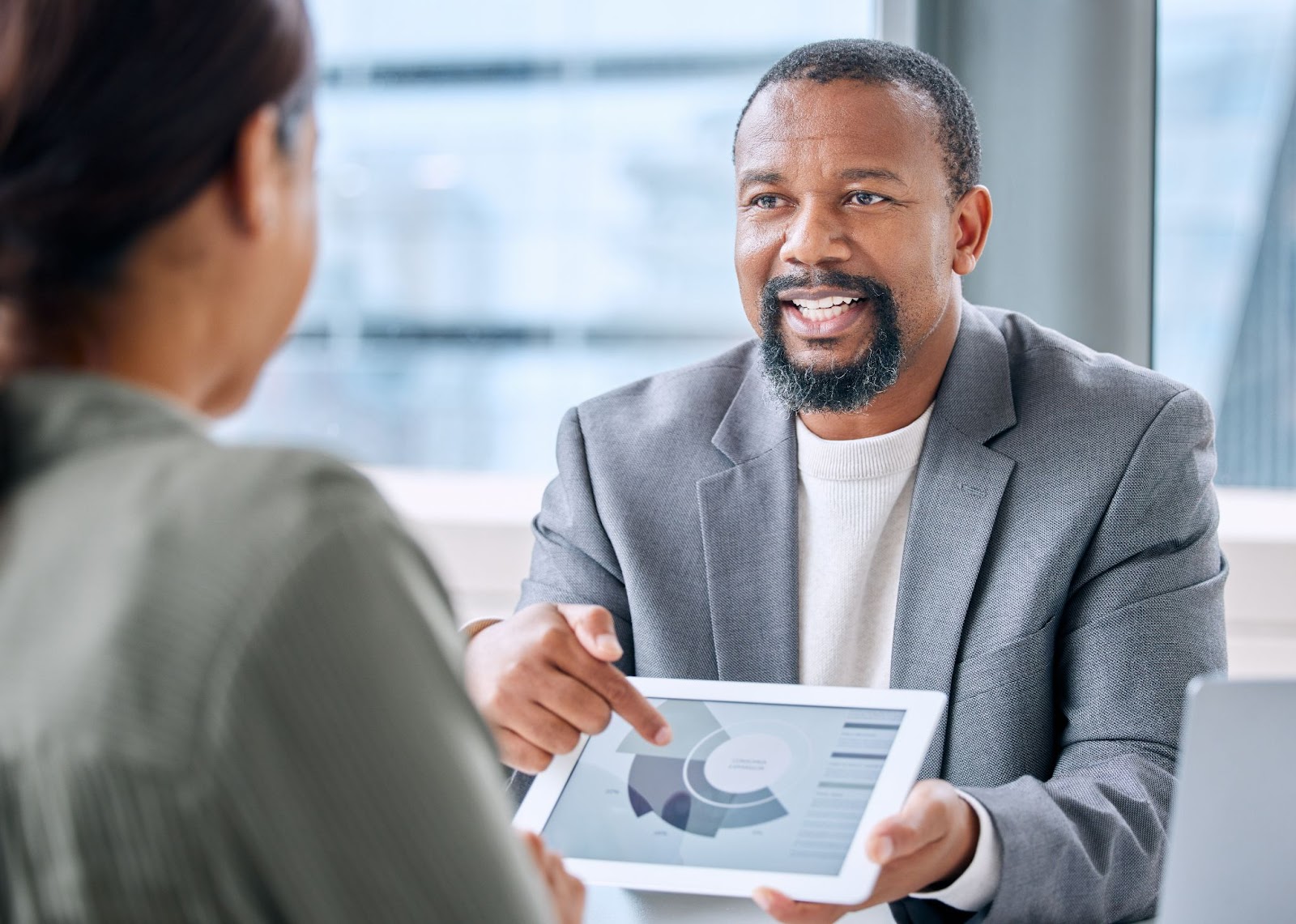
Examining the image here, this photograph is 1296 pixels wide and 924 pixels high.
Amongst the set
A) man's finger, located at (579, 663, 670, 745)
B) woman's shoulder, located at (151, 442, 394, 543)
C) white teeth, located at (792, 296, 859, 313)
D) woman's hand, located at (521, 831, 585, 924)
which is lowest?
man's finger, located at (579, 663, 670, 745)

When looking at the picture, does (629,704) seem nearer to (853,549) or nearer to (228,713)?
(853,549)

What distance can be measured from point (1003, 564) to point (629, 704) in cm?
60

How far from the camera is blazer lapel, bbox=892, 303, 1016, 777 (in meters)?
1.61

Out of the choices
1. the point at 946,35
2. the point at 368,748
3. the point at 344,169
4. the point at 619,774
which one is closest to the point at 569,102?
the point at 344,169

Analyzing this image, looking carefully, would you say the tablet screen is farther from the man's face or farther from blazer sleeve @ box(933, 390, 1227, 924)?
the man's face

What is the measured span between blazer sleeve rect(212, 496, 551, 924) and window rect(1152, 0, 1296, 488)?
2389 millimetres

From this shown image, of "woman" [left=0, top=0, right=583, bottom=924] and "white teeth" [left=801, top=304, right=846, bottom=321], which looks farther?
"white teeth" [left=801, top=304, right=846, bottom=321]

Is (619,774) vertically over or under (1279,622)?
over

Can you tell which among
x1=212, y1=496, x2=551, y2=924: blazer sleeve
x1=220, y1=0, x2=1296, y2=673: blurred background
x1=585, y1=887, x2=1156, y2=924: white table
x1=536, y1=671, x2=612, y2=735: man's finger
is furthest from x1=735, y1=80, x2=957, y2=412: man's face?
x1=212, y1=496, x2=551, y2=924: blazer sleeve

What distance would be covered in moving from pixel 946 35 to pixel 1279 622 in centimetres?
133

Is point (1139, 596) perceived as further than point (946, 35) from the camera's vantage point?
No

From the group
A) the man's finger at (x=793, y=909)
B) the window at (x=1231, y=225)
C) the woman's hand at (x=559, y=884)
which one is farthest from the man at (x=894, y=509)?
the window at (x=1231, y=225)

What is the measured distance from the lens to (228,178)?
0.75 metres

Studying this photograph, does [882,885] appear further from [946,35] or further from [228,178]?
[946,35]
